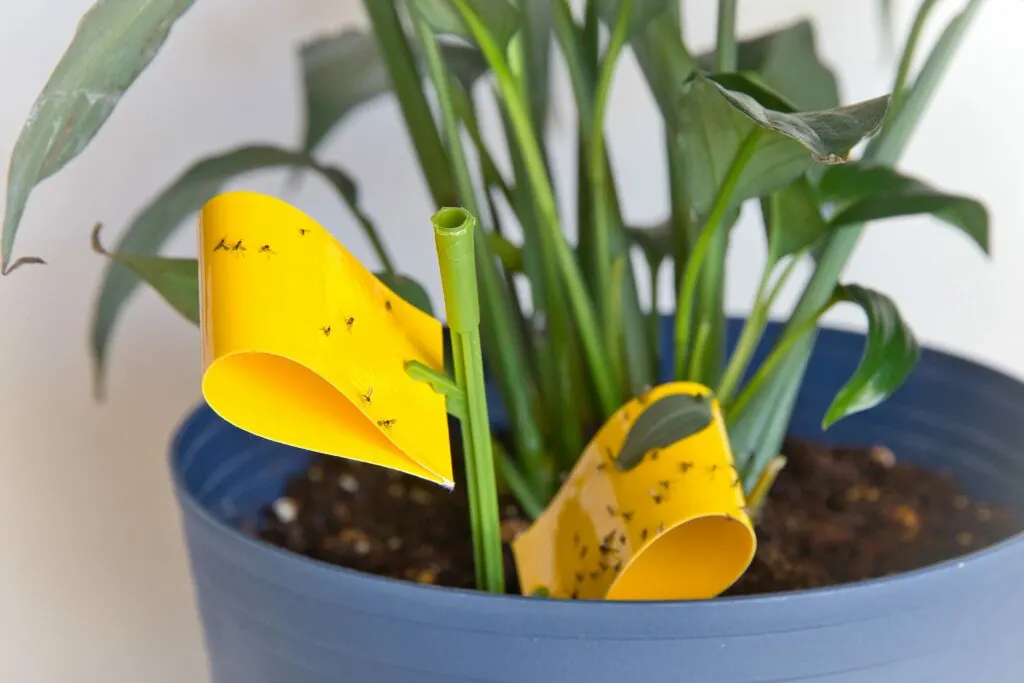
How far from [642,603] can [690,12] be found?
0.52 meters

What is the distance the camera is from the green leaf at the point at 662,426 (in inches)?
14.2

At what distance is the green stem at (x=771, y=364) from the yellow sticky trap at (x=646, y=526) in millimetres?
57

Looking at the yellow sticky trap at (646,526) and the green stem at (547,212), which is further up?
the green stem at (547,212)

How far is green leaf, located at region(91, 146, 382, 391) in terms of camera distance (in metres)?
0.45

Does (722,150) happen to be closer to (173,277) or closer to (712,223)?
(712,223)

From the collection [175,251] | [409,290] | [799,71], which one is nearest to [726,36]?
[799,71]

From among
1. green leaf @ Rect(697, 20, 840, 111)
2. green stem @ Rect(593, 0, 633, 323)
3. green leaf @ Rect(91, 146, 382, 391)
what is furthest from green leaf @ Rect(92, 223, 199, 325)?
green leaf @ Rect(697, 20, 840, 111)

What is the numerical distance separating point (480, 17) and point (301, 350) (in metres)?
0.15

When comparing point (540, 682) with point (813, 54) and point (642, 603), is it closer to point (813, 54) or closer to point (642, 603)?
point (642, 603)

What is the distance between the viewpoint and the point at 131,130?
626 mm

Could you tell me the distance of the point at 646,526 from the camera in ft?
1.19

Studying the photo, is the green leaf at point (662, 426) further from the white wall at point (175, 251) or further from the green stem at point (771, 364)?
the white wall at point (175, 251)

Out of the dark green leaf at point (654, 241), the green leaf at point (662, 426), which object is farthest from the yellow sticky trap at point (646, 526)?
the dark green leaf at point (654, 241)

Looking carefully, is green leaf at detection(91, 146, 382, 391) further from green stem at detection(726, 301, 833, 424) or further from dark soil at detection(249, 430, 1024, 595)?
green stem at detection(726, 301, 833, 424)
